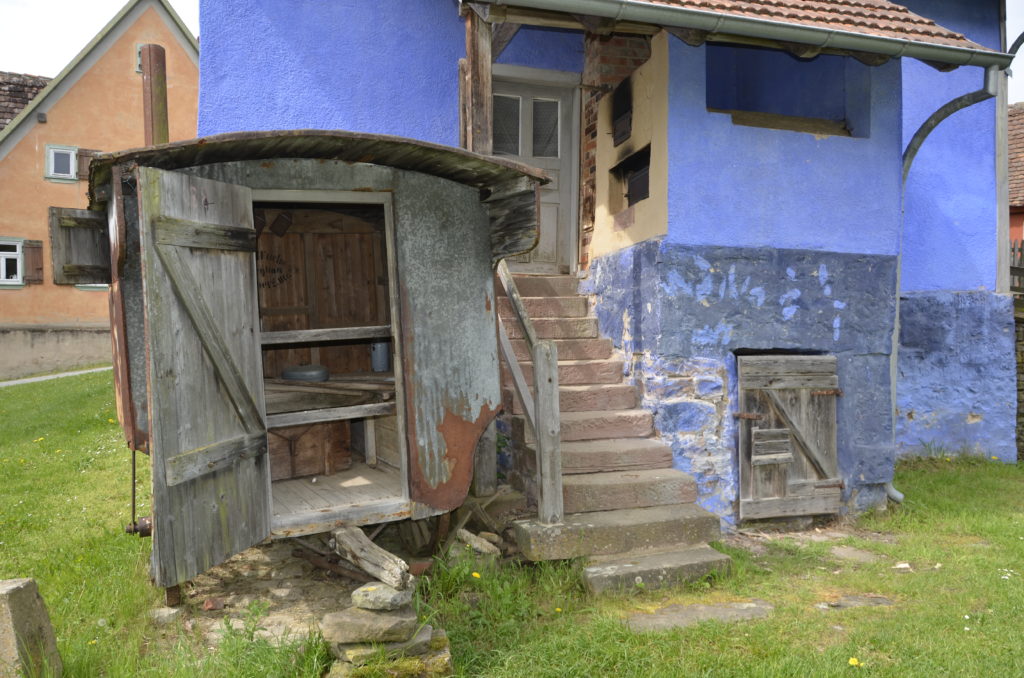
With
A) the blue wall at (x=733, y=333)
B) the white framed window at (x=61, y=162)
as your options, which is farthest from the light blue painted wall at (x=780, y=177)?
the white framed window at (x=61, y=162)

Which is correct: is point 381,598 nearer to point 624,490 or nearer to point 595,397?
point 624,490

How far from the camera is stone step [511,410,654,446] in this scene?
5.80m

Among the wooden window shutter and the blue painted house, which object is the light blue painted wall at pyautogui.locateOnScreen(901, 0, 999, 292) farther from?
the wooden window shutter

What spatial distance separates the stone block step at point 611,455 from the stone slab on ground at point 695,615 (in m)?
1.36

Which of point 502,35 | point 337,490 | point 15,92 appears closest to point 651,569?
point 337,490

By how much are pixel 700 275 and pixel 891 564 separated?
261 cm

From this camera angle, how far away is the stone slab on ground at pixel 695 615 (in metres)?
4.13

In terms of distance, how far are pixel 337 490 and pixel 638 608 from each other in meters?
2.17

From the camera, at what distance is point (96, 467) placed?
7613 mm

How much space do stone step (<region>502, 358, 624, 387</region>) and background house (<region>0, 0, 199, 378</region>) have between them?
537 inches

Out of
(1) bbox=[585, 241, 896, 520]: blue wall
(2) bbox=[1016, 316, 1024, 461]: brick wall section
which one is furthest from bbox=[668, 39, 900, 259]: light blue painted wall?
(2) bbox=[1016, 316, 1024, 461]: brick wall section

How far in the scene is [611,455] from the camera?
18.5 feet

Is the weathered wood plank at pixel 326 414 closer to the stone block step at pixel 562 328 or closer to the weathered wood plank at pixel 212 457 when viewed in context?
the weathered wood plank at pixel 212 457

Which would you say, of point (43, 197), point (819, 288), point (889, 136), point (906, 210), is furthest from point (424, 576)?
point (43, 197)
